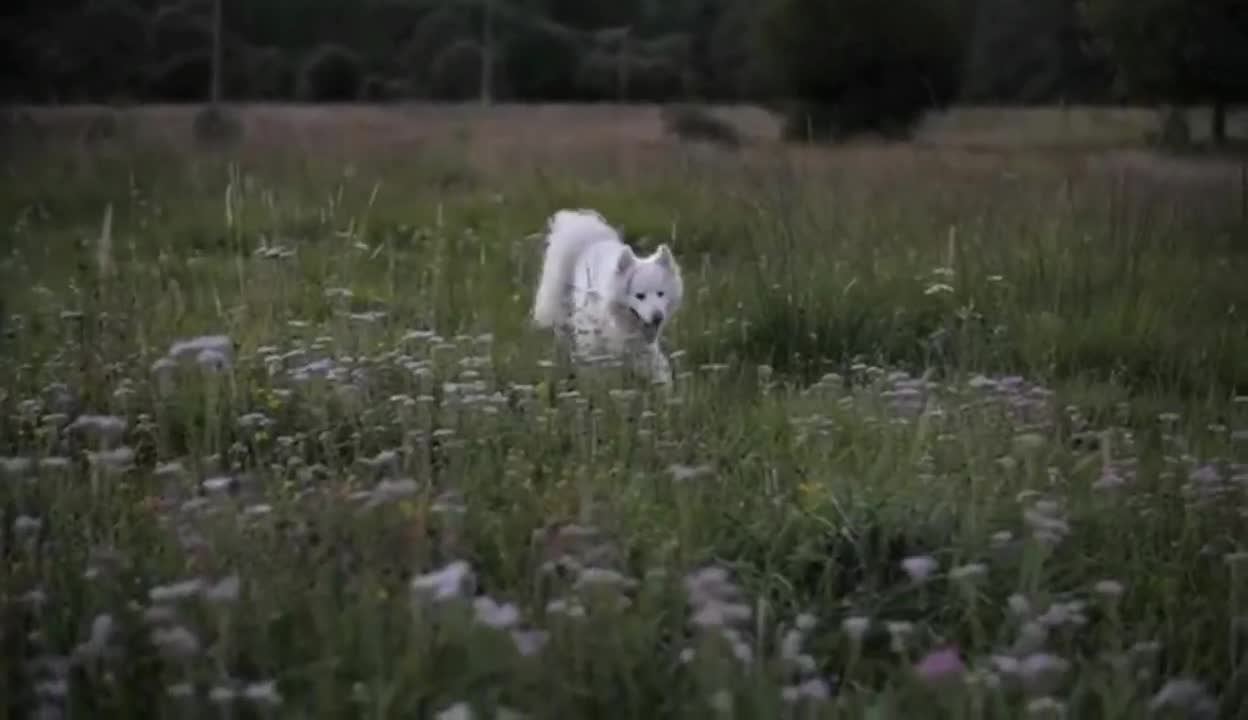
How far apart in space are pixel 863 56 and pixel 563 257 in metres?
20.6

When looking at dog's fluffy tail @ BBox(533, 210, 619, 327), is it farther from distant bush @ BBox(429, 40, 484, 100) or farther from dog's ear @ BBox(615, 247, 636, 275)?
distant bush @ BBox(429, 40, 484, 100)

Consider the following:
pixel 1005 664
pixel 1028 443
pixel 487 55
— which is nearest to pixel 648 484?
pixel 1028 443

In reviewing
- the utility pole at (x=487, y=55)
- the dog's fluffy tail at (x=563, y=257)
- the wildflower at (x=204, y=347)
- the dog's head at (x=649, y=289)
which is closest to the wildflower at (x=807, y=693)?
the wildflower at (x=204, y=347)

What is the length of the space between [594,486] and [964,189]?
23.6 feet

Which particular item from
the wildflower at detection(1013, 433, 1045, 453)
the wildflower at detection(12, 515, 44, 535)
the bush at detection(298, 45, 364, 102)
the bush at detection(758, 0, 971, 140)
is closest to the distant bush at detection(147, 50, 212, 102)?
the bush at detection(298, 45, 364, 102)

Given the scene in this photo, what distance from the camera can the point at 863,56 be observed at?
2605 cm

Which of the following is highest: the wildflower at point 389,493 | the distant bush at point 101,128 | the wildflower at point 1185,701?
the distant bush at point 101,128

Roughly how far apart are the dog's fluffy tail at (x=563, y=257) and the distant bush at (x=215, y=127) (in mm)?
8078

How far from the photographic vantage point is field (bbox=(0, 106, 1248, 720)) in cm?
249

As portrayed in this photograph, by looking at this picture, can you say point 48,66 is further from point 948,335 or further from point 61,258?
point 948,335

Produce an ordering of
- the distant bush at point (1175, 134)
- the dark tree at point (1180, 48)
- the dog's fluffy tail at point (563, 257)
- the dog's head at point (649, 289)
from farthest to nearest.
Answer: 1. the dark tree at point (1180, 48)
2. the distant bush at point (1175, 134)
3. the dog's fluffy tail at point (563, 257)
4. the dog's head at point (649, 289)

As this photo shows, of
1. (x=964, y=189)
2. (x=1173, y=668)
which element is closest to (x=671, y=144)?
(x=964, y=189)

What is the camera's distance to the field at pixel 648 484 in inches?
98.2

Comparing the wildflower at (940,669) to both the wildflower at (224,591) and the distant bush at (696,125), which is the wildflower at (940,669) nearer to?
the wildflower at (224,591)
